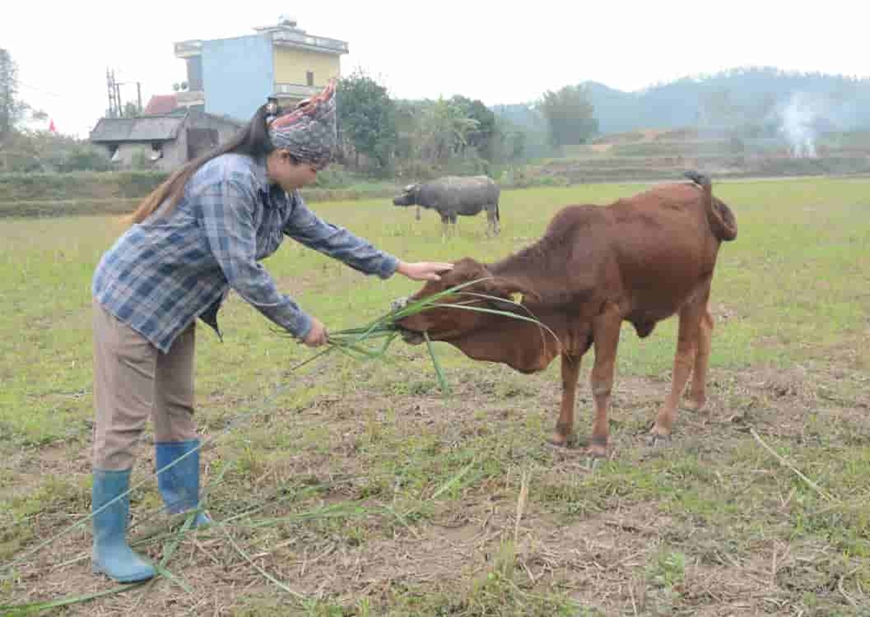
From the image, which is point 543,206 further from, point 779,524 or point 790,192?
point 779,524

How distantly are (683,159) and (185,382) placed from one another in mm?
49727

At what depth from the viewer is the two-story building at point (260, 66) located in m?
52.3

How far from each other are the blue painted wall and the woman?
167 ft

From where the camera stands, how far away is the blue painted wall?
52.5m

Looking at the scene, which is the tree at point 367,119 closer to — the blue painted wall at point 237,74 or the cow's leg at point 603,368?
the blue painted wall at point 237,74

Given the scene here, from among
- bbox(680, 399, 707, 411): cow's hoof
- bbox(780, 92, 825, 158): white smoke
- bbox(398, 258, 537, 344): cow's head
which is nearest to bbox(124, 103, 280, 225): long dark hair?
bbox(398, 258, 537, 344): cow's head

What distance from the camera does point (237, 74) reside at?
176ft

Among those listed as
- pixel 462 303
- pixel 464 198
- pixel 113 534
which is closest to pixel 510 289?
pixel 462 303

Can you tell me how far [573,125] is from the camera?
6419cm

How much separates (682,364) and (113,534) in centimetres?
318

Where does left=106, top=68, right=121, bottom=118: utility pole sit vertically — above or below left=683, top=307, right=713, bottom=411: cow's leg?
above

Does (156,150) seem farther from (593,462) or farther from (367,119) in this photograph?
(593,462)

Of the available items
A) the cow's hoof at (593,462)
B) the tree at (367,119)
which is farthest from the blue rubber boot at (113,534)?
the tree at (367,119)

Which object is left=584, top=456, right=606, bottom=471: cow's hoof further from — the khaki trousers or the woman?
the khaki trousers
